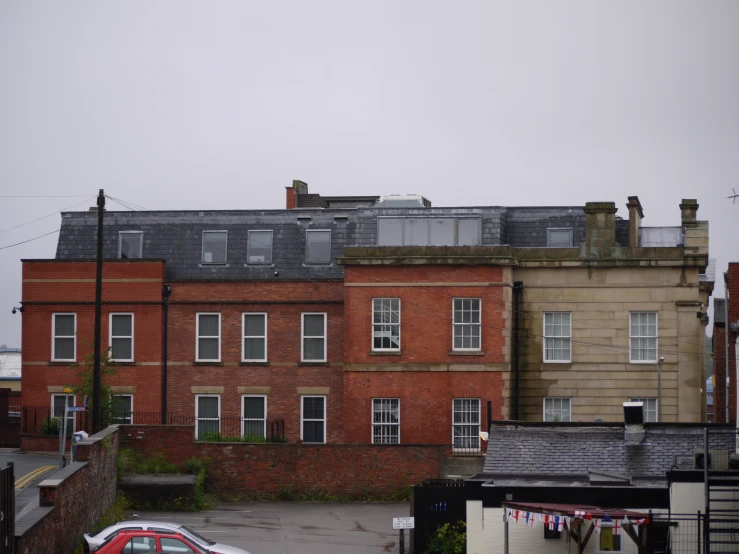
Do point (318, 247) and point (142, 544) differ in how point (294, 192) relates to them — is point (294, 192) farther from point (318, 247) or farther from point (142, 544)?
point (142, 544)

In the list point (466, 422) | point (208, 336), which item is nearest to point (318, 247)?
point (208, 336)

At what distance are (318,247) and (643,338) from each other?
43.9ft

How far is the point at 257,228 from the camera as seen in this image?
4853cm

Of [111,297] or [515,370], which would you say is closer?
[515,370]

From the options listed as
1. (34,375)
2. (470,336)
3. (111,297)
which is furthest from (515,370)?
(34,375)

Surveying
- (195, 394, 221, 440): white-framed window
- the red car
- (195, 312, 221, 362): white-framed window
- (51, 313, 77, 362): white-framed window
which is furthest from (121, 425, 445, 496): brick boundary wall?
the red car

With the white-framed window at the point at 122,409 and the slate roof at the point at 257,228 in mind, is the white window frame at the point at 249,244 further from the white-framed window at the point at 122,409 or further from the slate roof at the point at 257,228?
the white-framed window at the point at 122,409

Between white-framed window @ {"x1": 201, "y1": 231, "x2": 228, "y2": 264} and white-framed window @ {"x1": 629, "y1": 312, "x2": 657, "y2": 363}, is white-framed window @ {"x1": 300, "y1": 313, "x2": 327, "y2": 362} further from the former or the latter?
white-framed window @ {"x1": 629, "y1": 312, "x2": 657, "y2": 363}

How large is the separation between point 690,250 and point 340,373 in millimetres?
13898

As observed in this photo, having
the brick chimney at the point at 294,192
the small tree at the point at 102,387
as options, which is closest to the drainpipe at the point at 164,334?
the small tree at the point at 102,387

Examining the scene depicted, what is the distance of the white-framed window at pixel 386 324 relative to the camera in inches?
1693

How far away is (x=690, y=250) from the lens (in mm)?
42594

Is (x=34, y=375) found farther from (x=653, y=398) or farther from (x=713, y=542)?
(x=713, y=542)

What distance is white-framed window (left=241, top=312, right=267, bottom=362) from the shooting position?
46.6 m
